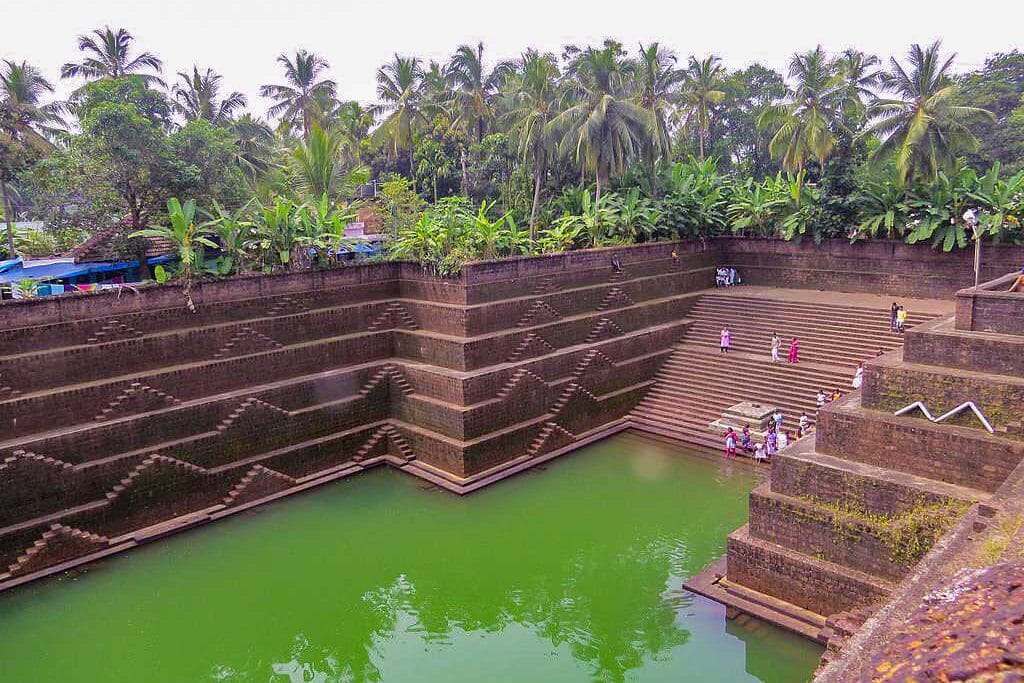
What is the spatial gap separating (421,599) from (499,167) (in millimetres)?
17358

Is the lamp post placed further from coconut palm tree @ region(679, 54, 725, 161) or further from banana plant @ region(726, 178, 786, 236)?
coconut palm tree @ region(679, 54, 725, 161)

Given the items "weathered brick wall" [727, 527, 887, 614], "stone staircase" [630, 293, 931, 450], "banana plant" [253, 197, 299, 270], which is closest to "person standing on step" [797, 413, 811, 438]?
"stone staircase" [630, 293, 931, 450]

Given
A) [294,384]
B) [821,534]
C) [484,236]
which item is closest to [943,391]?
[821,534]

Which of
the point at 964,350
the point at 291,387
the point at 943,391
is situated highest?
the point at 964,350

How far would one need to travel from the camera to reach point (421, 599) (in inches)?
342

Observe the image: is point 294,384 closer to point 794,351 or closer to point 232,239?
point 232,239

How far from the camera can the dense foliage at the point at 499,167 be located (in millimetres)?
13805

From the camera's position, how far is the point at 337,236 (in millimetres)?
13180

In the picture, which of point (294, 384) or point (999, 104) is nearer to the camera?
point (294, 384)

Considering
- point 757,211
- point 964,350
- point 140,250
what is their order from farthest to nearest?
point 757,211 → point 140,250 → point 964,350

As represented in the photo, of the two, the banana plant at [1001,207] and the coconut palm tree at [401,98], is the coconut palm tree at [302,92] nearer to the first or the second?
the coconut palm tree at [401,98]

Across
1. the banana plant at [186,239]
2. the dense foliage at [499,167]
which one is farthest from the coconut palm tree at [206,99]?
the banana plant at [186,239]

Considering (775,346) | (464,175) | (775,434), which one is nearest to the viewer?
(775,434)

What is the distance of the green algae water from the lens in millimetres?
7488
